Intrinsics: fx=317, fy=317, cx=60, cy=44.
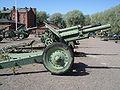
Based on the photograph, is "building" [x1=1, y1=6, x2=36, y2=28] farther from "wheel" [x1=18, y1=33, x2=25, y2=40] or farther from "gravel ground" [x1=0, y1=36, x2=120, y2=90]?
"gravel ground" [x1=0, y1=36, x2=120, y2=90]

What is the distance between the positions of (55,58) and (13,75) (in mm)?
1596

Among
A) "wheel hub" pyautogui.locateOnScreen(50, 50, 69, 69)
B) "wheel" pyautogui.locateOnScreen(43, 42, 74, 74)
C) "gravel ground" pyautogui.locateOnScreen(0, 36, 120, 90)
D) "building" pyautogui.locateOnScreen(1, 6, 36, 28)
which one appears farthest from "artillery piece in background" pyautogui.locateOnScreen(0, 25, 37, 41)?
"building" pyautogui.locateOnScreen(1, 6, 36, 28)

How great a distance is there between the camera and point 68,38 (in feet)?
39.8

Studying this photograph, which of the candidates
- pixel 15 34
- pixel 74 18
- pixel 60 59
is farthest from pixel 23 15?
pixel 60 59

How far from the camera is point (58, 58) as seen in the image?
11094 mm

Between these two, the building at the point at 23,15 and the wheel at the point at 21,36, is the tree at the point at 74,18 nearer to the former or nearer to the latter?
the building at the point at 23,15

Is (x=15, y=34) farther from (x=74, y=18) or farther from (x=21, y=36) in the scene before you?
(x=74, y=18)

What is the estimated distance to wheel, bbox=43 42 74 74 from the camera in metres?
11.1

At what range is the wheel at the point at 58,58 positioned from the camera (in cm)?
1105

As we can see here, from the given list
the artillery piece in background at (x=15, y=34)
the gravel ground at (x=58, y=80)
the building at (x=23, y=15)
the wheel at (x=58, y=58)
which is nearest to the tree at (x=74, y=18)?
the building at (x=23, y=15)

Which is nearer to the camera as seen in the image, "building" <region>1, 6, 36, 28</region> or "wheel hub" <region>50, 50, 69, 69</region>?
"wheel hub" <region>50, 50, 69, 69</region>

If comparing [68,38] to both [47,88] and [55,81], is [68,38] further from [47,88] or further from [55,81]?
[47,88]

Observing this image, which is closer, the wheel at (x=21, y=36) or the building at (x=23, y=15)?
the wheel at (x=21, y=36)

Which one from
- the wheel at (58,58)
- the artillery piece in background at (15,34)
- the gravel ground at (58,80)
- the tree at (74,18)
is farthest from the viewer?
the tree at (74,18)
